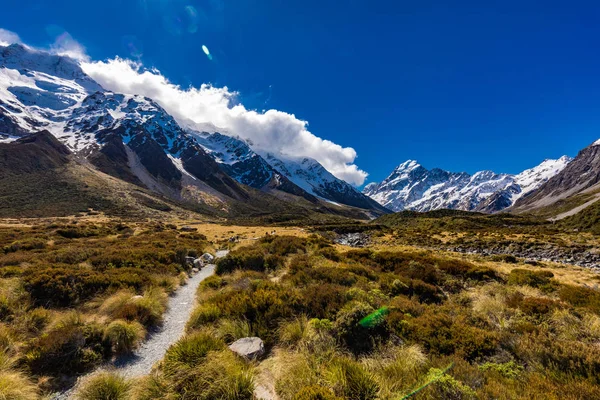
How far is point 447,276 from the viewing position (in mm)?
14797

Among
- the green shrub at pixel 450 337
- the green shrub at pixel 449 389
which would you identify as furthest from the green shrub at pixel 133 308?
the green shrub at pixel 449 389

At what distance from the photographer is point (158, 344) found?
316 inches

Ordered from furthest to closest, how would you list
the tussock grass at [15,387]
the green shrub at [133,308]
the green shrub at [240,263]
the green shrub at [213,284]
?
1. the green shrub at [240,263]
2. the green shrub at [213,284]
3. the green shrub at [133,308]
4. the tussock grass at [15,387]

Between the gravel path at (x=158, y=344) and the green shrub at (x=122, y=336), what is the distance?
10.1 inches

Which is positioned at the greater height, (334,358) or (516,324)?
(516,324)

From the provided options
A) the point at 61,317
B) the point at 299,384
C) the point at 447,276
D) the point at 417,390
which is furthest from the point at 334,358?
the point at 447,276

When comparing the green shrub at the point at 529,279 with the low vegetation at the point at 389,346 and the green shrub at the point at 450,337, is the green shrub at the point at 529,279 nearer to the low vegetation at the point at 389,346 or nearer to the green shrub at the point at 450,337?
the low vegetation at the point at 389,346

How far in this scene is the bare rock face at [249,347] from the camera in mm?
6680

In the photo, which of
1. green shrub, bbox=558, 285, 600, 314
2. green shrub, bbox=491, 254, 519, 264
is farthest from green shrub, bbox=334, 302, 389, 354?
green shrub, bbox=491, 254, 519, 264

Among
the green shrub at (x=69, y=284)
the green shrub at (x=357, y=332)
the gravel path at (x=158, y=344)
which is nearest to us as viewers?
the gravel path at (x=158, y=344)

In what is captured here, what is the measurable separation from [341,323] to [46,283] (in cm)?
1150

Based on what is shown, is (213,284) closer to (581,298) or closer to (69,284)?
(69,284)

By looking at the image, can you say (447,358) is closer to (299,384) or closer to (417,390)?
(417,390)

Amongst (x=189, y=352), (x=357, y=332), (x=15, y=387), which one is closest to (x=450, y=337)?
(x=357, y=332)
